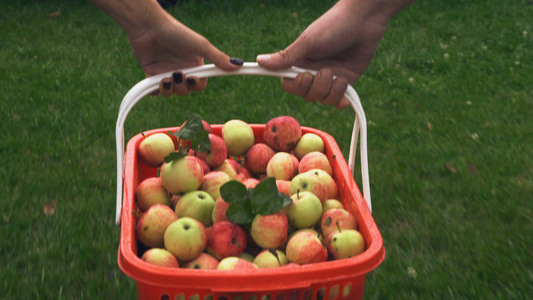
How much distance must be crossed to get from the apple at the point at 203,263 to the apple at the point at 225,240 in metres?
0.03

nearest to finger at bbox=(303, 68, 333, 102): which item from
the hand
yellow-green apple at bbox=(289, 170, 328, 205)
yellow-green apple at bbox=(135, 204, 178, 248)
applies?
the hand

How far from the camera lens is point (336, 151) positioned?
7.02 ft

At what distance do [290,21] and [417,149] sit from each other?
3.11 meters

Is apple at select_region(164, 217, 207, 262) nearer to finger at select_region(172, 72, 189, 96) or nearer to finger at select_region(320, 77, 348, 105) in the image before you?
finger at select_region(172, 72, 189, 96)

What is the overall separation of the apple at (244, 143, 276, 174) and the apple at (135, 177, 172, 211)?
444 millimetres

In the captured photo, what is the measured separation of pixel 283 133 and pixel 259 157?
0.48 feet

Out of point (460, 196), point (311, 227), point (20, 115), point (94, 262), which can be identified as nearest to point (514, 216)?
point (460, 196)

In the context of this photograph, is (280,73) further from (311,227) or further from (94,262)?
(94,262)

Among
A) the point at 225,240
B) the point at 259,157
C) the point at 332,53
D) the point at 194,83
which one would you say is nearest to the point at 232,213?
the point at 225,240

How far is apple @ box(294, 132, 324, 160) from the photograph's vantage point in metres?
2.25

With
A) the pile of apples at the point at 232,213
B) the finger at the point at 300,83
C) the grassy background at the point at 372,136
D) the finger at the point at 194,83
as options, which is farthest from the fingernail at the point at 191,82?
the grassy background at the point at 372,136

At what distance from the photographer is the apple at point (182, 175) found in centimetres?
180

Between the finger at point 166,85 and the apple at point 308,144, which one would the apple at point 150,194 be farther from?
the apple at point 308,144

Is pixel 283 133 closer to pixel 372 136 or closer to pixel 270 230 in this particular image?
pixel 270 230
